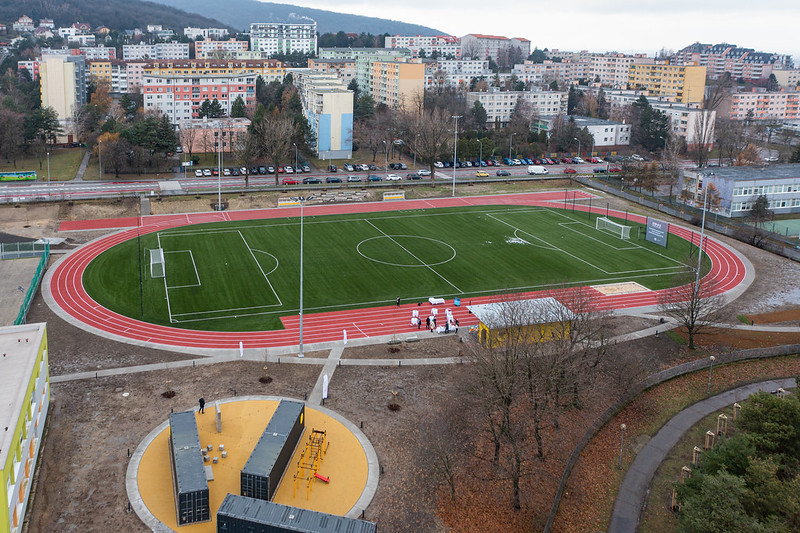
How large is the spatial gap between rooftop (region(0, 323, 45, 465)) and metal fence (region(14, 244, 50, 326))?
356 inches

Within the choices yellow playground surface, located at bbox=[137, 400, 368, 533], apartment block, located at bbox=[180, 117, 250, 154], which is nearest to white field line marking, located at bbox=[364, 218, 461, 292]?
yellow playground surface, located at bbox=[137, 400, 368, 533]

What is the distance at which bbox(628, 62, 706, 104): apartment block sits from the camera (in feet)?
477

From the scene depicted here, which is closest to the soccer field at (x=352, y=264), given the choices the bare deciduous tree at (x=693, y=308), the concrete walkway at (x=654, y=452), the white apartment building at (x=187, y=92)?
the bare deciduous tree at (x=693, y=308)

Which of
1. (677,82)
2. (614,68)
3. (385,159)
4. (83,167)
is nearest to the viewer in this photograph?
(83,167)

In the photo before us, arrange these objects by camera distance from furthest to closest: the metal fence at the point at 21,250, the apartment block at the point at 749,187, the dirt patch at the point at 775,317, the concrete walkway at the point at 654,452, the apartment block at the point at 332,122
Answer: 1. the apartment block at the point at 332,122
2. the apartment block at the point at 749,187
3. the metal fence at the point at 21,250
4. the dirt patch at the point at 775,317
5. the concrete walkway at the point at 654,452

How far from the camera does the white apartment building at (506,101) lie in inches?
5148

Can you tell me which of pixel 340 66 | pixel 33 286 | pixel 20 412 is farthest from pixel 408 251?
pixel 340 66

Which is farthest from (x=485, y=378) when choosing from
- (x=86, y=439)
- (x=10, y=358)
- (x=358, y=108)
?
(x=358, y=108)

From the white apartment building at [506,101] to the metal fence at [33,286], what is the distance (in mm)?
90268

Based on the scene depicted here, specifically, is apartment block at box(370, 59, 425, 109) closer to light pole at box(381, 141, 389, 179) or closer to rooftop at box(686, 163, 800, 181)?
light pole at box(381, 141, 389, 179)

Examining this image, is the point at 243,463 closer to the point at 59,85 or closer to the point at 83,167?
the point at 83,167

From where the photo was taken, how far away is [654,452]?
30906 millimetres

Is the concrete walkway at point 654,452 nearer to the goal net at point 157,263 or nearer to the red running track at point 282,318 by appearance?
the red running track at point 282,318

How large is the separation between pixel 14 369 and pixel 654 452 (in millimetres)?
27559
